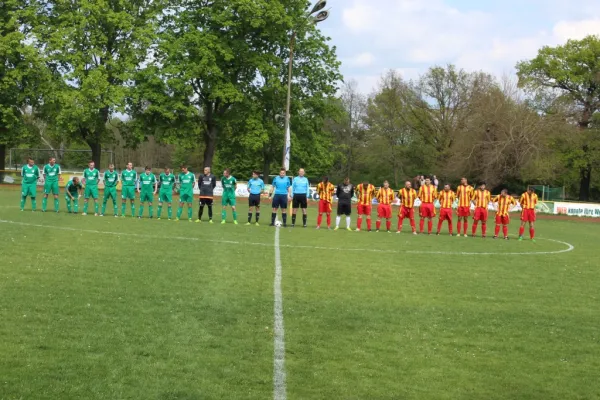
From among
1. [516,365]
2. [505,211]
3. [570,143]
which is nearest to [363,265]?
[516,365]

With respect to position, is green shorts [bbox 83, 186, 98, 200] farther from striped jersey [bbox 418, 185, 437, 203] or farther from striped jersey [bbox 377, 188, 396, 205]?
striped jersey [bbox 418, 185, 437, 203]

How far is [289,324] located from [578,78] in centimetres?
4915

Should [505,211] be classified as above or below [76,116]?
below

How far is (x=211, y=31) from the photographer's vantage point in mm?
40250

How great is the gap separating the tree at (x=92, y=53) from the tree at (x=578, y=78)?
99.4 ft

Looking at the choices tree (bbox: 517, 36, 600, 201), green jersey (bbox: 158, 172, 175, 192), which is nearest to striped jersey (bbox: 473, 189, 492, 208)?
green jersey (bbox: 158, 172, 175, 192)

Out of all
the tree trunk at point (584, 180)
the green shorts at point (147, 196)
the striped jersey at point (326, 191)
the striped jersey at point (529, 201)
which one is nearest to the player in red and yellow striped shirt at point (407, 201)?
the striped jersey at point (326, 191)

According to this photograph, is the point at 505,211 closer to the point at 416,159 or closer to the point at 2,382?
the point at 2,382

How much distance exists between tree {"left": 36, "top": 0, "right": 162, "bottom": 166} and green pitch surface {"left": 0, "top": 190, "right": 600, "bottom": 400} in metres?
27.8

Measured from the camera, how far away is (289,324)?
22.9ft

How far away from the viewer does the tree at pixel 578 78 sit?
Result: 49.5 meters

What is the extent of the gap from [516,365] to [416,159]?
54.0 m

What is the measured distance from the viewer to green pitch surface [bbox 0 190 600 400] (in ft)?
16.9

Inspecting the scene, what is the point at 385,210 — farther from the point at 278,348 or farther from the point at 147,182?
the point at 278,348
